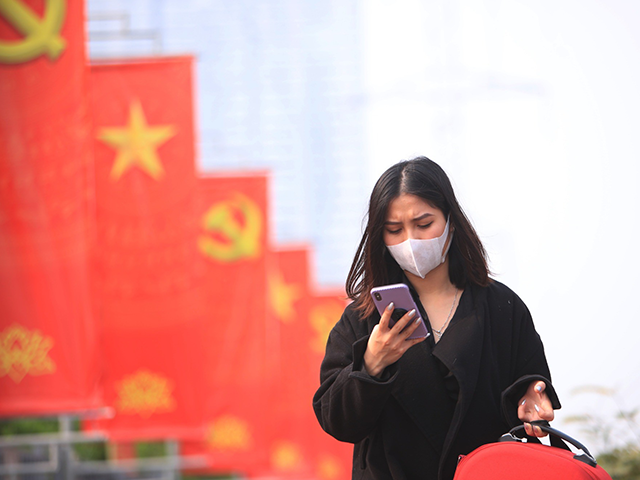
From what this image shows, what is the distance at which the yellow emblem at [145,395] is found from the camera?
7.17 meters

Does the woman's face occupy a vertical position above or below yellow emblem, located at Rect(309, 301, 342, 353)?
above

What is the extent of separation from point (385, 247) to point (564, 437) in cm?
75

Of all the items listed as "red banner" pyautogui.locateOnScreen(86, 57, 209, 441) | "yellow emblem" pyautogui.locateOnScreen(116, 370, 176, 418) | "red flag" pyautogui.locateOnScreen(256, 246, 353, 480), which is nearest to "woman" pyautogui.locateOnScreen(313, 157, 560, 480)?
"red banner" pyautogui.locateOnScreen(86, 57, 209, 441)

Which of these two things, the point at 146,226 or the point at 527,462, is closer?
the point at 527,462

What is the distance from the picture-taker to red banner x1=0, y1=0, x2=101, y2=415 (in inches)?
198

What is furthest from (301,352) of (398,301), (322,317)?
(398,301)

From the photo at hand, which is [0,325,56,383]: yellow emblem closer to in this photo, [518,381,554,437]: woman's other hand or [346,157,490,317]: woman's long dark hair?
[346,157,490,317]: woman's long dark hair

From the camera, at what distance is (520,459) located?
202 cm

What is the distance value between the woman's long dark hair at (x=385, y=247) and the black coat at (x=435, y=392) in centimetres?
7

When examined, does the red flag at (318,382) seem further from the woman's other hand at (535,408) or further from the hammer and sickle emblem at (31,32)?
the woman's other hand at (535,408)

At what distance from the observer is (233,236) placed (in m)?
9.98

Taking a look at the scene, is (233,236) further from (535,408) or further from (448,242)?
(535,408)

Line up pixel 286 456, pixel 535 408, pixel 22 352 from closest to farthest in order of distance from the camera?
pixel 535 408 < pixel 22 352 < pixel 286 456

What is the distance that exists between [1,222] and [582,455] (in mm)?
4273
